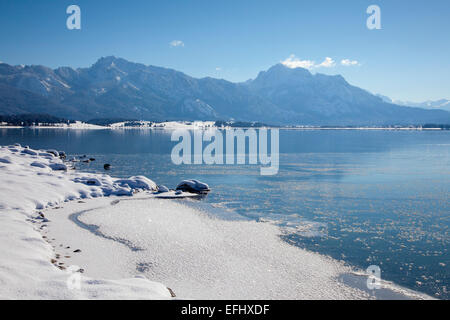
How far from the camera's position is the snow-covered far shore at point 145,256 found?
1217cm

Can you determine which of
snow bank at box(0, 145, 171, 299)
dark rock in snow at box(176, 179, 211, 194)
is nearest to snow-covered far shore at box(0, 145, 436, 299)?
snow bank at box(0, 145, 171, 299)

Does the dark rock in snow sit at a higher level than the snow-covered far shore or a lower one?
higher

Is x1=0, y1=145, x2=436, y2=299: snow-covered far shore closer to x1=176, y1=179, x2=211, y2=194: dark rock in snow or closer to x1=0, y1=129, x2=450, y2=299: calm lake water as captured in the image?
x1=0, y1=129, x2=450, y2=299: calm lake water

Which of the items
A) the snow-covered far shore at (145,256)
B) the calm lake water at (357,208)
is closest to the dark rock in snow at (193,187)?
the calm lake water at (357,208)

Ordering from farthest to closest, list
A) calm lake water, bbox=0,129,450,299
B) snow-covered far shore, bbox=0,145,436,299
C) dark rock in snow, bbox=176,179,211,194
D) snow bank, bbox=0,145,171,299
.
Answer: dark rock in snow, bbox=176,179,211,194 → calm lake water, bbox=0,129,450,299 → snow-covered far shore, bbox=0,145,436,299 → snow bank, bbox=0,145,171,299

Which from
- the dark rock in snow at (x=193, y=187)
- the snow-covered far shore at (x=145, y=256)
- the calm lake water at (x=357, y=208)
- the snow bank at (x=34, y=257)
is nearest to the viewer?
the snow bank at (x=34, y=257)

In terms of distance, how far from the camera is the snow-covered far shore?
12172 millimetres

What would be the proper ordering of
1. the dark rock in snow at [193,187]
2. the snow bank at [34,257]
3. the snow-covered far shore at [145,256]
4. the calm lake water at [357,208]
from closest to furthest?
the snow bank at [34,257], the snow-covered far shore at [145,256], the calm lake water at [357,208], the dark rock in snow at [193,187]

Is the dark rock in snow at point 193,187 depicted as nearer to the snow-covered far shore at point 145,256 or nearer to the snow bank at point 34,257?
the snow-covered far shore at point 145,256

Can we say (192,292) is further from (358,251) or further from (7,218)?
(7,218)

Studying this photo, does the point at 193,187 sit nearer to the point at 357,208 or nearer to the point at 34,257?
the point at 357,208

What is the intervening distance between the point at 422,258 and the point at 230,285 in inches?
401

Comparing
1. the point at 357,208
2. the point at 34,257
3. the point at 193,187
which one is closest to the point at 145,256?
the point at 34,257
